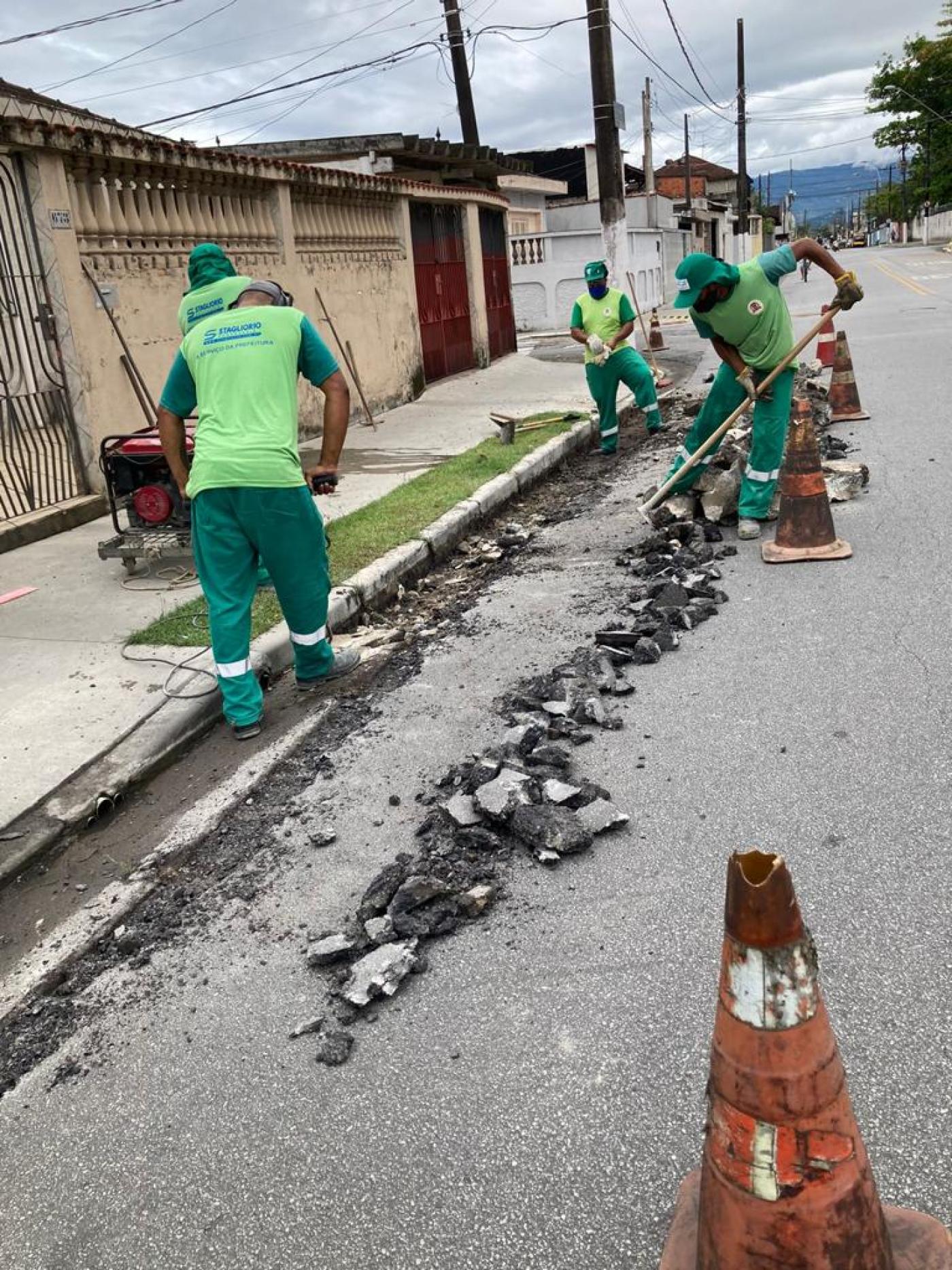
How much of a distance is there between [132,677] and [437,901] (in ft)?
8.32

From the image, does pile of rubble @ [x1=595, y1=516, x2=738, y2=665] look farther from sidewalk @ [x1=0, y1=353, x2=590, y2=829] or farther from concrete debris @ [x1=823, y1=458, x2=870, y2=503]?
sidewalk @ [x1=0, y1=353, x2=590, y2=829]

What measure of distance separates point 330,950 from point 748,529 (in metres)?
4.46

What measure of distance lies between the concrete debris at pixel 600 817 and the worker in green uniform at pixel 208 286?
2.80m

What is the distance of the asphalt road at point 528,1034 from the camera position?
2043 millimetres

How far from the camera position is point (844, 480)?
6.98 metres

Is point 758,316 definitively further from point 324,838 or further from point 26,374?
point 26,374

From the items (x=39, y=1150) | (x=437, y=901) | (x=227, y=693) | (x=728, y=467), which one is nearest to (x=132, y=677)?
(x=227, y=693)

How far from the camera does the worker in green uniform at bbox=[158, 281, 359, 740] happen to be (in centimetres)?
430

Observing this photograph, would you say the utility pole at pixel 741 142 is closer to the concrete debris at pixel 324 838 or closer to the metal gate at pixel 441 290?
the metal gate at pixel 441 290

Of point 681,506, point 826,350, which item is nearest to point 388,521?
point 681,506

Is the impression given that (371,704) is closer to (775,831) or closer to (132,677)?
(132,677)

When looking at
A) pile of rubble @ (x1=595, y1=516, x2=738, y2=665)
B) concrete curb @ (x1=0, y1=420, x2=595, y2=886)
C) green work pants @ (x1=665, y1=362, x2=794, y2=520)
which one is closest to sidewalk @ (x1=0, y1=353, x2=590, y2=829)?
concrete curb @ (x1=0, y1=420, x2=595, y2=886)

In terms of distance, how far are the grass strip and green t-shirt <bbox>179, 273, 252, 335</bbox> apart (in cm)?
152

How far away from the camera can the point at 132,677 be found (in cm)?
492
